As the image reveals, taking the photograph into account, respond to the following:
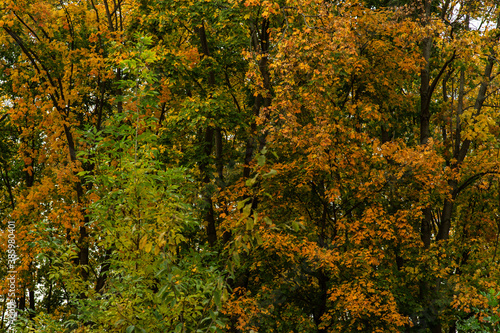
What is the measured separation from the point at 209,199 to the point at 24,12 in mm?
7566

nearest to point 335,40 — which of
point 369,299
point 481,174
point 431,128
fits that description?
point 369,299

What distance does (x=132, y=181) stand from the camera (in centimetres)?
522

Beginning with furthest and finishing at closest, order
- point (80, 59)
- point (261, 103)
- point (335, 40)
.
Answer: point (80, 59) < point (261, 103) < point (335, 40)

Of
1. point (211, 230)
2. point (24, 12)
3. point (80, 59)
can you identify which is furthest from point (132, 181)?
point (80, 59)

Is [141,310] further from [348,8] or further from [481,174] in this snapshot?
[481,174]

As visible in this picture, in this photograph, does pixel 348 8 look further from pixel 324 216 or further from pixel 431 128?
pixel 431 128

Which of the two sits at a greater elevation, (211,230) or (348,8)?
(348,8)

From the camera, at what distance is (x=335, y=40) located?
9.93 meters

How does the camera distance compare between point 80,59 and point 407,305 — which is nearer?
point 407,305

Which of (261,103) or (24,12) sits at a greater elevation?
(24,12)

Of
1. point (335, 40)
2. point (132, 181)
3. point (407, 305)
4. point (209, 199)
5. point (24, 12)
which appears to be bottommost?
point (407, 305)

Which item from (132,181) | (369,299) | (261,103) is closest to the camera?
(132,181)

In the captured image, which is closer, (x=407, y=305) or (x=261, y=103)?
(x=407, y=305)

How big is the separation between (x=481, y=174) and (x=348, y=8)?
595cm
